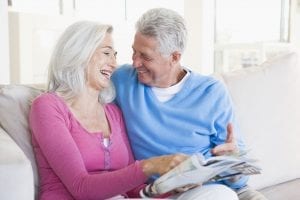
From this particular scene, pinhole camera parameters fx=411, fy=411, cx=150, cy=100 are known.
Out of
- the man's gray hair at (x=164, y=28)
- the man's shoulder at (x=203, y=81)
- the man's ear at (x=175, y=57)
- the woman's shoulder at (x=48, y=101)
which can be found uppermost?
the man's gray hair at (x=164, y=28)

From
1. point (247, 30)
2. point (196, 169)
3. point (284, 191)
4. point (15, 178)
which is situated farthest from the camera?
point (247, 30)

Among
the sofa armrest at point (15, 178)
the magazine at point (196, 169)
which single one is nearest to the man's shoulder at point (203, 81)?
the magazine at point (196, 169)

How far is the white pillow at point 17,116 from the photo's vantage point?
1.32 meters

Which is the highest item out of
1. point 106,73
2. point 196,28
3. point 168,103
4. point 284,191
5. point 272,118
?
point 196,28

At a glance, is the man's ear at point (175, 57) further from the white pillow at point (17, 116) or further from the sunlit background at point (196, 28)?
the sunlit background at point (196, 28)

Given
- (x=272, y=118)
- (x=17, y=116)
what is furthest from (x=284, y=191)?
(x=17, y=116)

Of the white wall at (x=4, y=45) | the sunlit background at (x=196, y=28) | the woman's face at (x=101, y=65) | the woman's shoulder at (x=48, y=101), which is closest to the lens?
the woman's shoulder at (x=48, y=101)

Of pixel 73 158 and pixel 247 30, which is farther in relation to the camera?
pixel 247 30

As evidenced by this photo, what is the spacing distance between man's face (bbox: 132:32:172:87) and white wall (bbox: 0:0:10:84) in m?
1.68

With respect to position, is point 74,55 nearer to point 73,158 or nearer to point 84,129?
point 84,129

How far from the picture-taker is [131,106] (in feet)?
4.77

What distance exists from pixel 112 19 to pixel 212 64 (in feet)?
3.85

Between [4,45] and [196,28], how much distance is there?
2048 millimetres

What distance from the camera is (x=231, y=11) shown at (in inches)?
181
